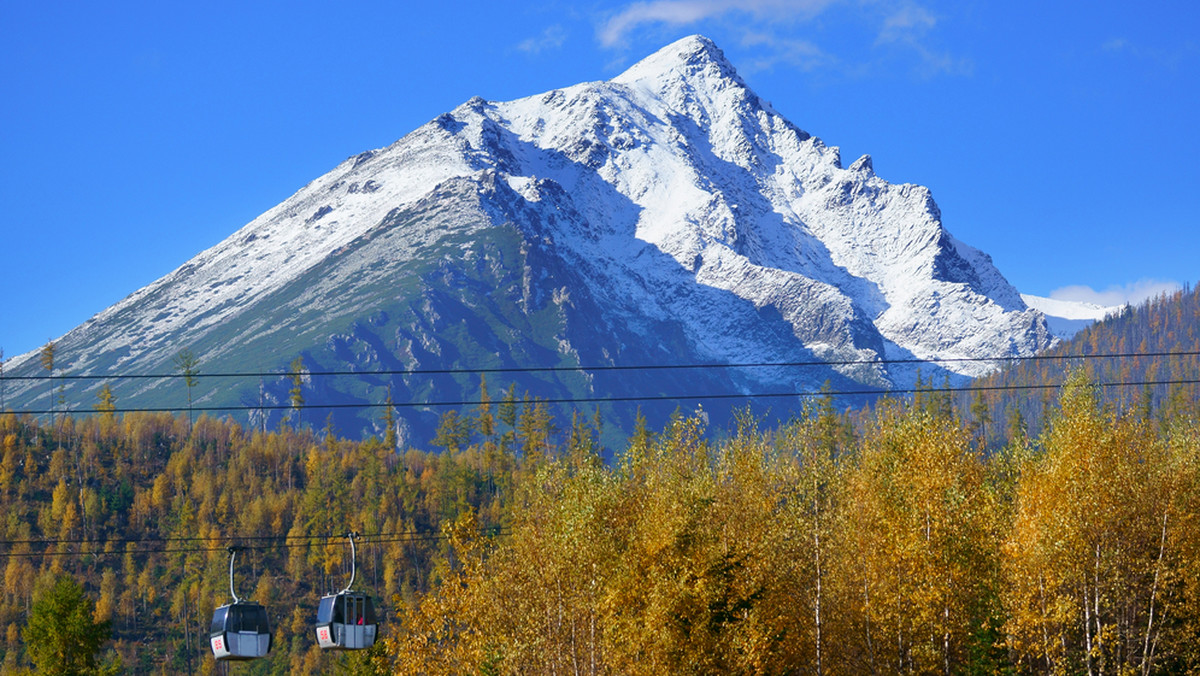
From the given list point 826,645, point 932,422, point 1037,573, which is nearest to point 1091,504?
point 1037,573

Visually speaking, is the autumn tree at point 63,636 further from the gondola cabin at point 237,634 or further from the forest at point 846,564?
the gondola cabin at point 237,634

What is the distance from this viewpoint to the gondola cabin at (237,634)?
131ft

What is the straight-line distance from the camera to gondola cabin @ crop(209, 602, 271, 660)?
39938 millimetres

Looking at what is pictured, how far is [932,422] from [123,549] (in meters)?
180

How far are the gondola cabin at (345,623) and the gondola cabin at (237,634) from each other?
115 inches

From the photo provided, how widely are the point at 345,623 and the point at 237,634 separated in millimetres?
4711

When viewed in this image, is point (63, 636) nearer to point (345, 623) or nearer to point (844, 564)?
point (345, 623)

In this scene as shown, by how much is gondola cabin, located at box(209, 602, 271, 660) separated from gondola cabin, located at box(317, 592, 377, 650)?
2.93 meters

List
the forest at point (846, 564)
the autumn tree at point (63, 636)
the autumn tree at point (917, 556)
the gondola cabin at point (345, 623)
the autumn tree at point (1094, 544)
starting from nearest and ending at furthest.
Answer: the gondola cabin at point (345, 623) < the forest at point (846, 564) < the autumn tree at point (1094, 544) < the autumn tree at point (917, 556) < the autumn tree at point (63, 636)

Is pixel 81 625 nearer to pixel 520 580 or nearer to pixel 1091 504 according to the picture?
pixel 520 580

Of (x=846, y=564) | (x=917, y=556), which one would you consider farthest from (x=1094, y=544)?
(x=846, y=564)

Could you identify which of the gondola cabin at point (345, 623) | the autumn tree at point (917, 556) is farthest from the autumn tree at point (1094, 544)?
the gondola cabin at point (345, 623)

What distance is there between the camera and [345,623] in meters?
43.7

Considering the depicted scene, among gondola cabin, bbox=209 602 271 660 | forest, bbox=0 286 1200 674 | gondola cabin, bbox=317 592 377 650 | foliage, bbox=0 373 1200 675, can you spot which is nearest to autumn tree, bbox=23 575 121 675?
forest, bbox=0 286 1200 674
